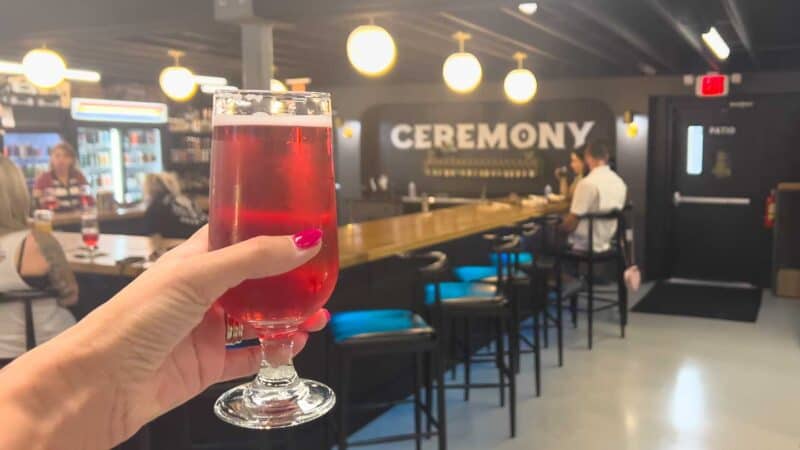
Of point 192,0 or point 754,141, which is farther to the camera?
point 754,141

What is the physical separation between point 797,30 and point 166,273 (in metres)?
7.12

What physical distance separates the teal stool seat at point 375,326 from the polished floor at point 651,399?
981mm

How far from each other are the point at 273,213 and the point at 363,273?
319 centimetres

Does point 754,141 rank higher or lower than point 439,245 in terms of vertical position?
higher

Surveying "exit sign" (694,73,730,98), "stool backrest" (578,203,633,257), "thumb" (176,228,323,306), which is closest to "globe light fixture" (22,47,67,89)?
"stool backrest" (578,203,633,257)

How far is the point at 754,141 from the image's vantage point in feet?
27.3

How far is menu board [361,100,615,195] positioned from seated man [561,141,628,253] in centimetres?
284

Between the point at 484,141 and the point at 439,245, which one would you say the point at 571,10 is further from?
the point at 484,141

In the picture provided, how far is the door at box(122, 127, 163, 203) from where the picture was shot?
9.58 meters

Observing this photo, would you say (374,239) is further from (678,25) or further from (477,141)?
(477,141)

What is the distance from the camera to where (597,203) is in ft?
19.3

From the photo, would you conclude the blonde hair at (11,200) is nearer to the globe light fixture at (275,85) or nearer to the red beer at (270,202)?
the globe light fixture at (275,85)

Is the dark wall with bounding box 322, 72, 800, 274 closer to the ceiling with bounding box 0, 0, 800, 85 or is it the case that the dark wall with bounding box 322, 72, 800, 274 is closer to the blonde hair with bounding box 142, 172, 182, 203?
the ceiling with bounding box 0, 0, 800, 85

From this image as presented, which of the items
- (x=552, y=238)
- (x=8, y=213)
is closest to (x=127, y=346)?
(x=8, y=213)
